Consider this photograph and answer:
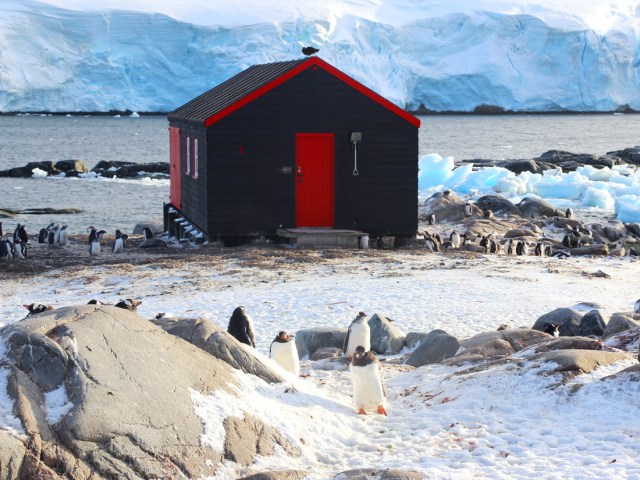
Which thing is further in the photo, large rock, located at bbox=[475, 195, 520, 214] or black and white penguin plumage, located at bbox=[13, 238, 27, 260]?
large rock, located at bbox=[475, 195, 520, 214]

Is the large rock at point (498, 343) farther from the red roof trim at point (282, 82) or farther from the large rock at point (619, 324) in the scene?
the red roof trim at point (282, 82)

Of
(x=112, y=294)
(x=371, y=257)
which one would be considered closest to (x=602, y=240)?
(x=371, y=257)

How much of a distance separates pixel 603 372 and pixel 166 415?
12.7 feet

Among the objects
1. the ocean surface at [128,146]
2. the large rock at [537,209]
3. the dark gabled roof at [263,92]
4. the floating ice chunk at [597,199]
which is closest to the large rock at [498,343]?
the dark gabled roof at [263,92]

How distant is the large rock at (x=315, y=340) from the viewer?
11.1 meters

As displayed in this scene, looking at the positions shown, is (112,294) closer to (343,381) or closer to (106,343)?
(343,381)

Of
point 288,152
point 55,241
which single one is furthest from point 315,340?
point 55,241

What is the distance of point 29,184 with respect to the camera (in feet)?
136

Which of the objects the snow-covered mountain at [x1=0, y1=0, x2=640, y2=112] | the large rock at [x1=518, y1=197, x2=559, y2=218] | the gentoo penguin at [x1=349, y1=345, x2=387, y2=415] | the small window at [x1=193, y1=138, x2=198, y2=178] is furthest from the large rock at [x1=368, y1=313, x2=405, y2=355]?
the snow-covered mountain at [x1=0, y1=0, x2=640, y2=112]

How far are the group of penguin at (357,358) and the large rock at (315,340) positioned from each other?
2.21 feet

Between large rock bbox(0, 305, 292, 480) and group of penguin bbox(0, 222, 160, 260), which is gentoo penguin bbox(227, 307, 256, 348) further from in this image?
group of penguin bbox(0, 222, 160, 260)

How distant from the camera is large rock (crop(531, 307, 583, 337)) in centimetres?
1127

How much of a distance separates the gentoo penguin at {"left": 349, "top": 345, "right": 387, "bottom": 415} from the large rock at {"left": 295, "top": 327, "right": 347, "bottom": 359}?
2.76 meters

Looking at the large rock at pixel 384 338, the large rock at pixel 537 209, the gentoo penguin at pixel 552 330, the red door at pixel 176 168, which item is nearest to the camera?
the gentoo penguin at pixel 552 330
